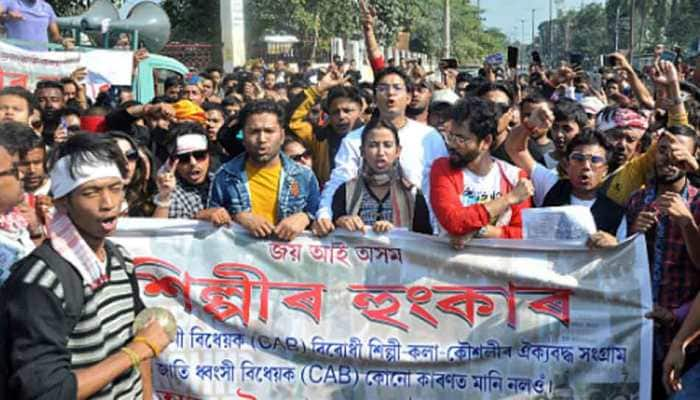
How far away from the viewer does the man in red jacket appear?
4285mm

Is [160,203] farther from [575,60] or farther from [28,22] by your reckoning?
[575,60]

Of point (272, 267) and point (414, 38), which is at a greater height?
point (414, 38)

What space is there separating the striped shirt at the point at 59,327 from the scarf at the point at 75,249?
0.03 meters

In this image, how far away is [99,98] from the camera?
8891 mm

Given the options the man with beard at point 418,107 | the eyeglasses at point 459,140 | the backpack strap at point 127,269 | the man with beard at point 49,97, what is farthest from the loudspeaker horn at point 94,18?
the backpack strap at point 127,269

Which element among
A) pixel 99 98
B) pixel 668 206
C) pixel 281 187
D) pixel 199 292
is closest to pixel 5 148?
pixel 199 292

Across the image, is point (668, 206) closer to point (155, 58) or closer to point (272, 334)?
point (272, 334)

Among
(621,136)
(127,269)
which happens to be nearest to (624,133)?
(621,136)

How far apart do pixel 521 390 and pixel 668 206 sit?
119 centimetres

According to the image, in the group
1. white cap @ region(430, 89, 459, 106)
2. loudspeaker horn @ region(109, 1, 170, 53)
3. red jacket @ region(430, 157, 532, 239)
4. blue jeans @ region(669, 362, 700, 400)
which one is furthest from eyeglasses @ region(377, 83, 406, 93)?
loudspeaker horn @ region(109, 1, 170, 53)

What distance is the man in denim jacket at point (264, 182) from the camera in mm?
4770

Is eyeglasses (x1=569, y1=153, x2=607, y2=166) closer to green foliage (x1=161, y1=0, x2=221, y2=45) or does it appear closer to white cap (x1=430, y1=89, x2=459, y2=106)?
white cap (x1=430, y1=89, x2=459, y2=106)

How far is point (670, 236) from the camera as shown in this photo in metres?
4.05

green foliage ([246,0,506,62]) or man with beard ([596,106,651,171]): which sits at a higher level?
green foliage ([246,0,506,62])
